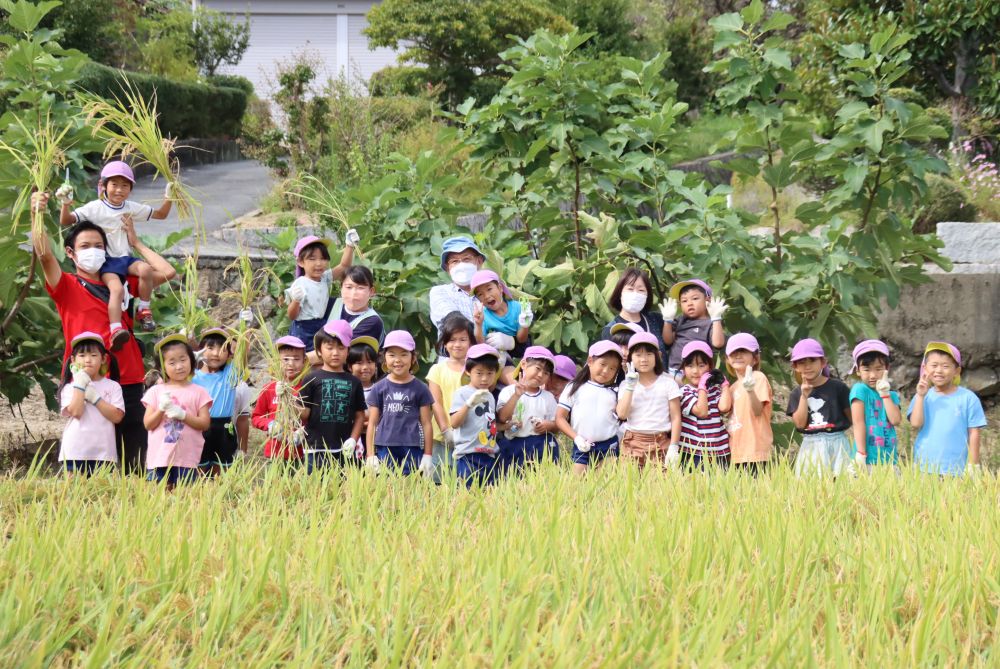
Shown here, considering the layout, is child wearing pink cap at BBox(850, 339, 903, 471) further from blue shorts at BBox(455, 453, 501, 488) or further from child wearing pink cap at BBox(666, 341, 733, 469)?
blue shorts at BBox(455, 453, 501, 488)

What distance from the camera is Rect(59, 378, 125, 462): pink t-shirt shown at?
508 centimetres

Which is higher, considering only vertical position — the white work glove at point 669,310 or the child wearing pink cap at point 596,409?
the white work glove at point 669,310

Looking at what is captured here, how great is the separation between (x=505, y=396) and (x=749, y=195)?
11435 millimetres

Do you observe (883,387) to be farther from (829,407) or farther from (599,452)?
(599,452)

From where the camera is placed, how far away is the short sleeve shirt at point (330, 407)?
523 cm

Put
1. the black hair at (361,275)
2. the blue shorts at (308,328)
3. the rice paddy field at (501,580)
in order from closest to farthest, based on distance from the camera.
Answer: the rice paddy field at (501,580), the black hair at (361,275), the blue shorts at (308,328)

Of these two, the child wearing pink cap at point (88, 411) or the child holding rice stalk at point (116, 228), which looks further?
the child holding rice stalk at point (116, 228)

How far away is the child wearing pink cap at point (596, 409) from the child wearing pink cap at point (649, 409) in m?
0.07

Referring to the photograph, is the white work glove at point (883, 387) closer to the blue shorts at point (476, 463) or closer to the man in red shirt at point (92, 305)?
the blue shorts at point (476, 463)

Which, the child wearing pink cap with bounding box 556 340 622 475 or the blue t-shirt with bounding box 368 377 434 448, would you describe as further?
the child wearing pink cap with bounding box 556 340 622 475

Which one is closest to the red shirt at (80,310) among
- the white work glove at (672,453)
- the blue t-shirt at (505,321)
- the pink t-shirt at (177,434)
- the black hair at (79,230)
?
the black hair at (79,230)

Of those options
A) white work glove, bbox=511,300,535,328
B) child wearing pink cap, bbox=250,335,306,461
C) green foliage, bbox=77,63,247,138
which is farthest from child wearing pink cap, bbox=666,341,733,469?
green foliage, bbox=77,63,247,138

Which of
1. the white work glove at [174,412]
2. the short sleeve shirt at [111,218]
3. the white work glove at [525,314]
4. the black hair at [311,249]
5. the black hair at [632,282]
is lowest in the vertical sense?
the white work glove at [174,412]

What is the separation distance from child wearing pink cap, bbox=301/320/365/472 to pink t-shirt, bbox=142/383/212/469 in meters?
0.48
